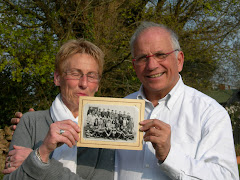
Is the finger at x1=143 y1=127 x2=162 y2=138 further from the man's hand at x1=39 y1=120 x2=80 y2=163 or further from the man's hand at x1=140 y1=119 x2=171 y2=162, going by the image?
the man's hand at x1=39 y1=120 x2=80 y2=163

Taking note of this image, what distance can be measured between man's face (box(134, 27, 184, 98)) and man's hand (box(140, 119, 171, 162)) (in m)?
0.77

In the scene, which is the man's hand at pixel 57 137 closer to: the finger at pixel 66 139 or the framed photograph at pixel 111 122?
the finger at pixel 66 139

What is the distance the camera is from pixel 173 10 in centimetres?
1137

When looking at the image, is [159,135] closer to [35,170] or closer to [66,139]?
[66,139]

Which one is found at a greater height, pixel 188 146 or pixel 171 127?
pixel 171 127

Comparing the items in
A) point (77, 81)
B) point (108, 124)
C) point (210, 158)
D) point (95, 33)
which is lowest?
point (210, 158)

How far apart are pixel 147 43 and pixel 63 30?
692 centimetres

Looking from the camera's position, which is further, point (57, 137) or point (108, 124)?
point (108, 124)

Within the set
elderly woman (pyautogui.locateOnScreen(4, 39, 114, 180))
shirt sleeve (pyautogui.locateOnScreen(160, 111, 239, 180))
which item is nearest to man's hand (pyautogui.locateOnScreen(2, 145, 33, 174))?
elderly woman (pyautogui.locateOnScreen(4, 39, 114, 180))

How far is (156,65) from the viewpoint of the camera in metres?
2.91

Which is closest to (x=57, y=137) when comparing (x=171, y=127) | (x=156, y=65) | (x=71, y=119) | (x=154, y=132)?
(x=71, y=119)

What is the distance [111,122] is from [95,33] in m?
7.55

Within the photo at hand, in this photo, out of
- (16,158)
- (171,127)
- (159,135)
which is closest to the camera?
(159,135)

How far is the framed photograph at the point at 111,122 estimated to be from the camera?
2.39m
